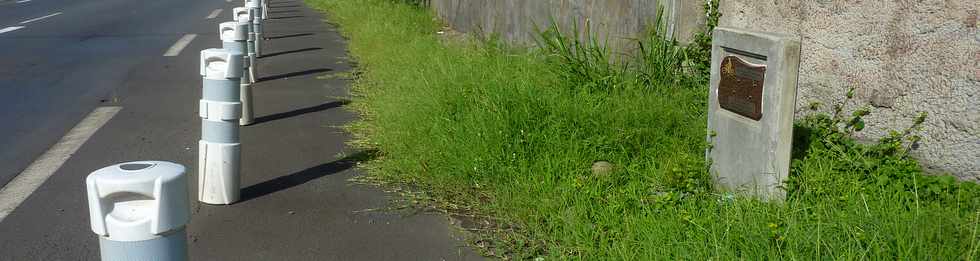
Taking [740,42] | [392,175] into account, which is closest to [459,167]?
[392,175]

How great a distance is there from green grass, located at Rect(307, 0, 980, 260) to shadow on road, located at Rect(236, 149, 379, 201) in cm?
16

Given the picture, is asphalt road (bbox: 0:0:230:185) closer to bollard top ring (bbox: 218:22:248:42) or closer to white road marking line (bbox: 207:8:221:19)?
white road marking line (bbox: 207:8:221:19)

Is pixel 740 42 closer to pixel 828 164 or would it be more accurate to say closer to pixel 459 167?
pixel 828 164

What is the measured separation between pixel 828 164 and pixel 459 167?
188 centimetres

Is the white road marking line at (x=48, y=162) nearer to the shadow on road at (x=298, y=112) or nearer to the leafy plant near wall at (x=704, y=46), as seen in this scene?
the shadow on road at (x=298, y=112)

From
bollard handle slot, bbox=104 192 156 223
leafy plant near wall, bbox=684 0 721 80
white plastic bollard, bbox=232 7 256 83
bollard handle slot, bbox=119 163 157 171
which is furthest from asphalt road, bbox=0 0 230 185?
leafy plant near wall, bbox=684 0 721 80

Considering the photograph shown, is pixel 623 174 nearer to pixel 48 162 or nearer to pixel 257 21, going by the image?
pixel 48 162

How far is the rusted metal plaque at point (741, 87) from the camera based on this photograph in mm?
4297

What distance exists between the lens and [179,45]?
520 inches

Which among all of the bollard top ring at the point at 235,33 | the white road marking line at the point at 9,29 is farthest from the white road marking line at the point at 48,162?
the white road marking line at the point at 9,29

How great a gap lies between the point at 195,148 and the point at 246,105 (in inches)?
34.5

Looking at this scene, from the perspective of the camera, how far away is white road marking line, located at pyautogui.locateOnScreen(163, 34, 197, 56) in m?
12.2

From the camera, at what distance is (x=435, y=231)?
4.45 m

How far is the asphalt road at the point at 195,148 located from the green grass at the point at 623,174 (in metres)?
0.35
